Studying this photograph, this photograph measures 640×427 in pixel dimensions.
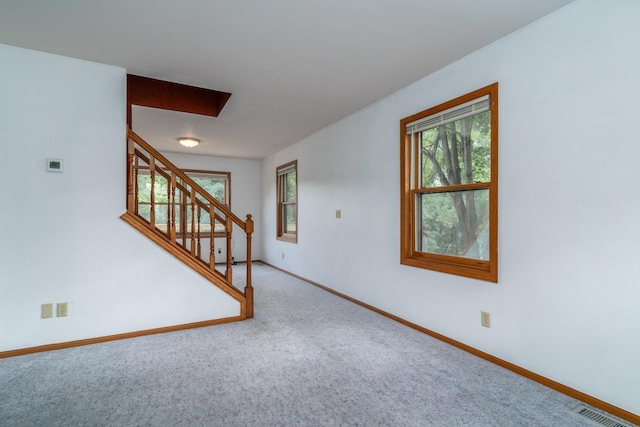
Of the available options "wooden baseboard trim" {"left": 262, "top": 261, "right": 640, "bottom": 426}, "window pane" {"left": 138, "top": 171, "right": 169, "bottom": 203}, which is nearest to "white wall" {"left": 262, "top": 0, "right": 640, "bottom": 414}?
"wooden baseboard trim" {"left": 262, "top": 261, "right": 640, "bottom": 426}


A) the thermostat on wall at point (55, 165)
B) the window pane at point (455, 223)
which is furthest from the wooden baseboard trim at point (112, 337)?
the window pane at point (455, 223)

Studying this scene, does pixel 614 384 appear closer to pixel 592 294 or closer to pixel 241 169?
pixel 592 294

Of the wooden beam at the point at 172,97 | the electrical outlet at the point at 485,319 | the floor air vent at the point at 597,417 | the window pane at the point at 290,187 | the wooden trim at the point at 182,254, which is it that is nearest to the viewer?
the floor air vent at the point at 597,417

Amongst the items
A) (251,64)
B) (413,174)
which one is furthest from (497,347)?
(251,64)

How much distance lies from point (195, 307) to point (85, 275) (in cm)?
99

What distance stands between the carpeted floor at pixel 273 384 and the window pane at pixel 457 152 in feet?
4.83

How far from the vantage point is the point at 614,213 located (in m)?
1.88

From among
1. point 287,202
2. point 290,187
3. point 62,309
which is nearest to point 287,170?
point 290,187

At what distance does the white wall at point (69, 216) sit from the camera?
8.65 feet

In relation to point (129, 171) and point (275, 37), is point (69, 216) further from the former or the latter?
point (275, 37)

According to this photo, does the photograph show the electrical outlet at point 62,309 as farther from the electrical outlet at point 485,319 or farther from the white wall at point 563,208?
the electrical outlet at point 485,319

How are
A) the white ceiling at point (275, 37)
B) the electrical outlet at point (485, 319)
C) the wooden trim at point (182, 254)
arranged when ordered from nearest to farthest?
the white ceiling at point (275, 37) < the electrical outlet at point (485, 319) < the wooden trim at point (182, 254)

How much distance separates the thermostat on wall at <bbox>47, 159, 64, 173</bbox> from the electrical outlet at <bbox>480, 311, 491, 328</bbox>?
3.68 meters

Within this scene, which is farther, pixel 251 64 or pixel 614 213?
pixel 251 64
